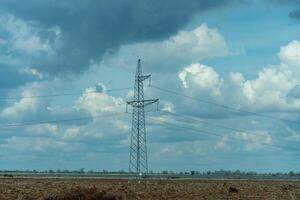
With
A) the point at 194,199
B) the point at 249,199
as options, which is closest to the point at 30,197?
the point at 194,199

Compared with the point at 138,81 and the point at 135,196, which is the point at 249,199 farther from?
the point at 138,81

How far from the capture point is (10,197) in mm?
72125

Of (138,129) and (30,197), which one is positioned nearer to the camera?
(30,197)

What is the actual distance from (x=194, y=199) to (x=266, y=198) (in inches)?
382

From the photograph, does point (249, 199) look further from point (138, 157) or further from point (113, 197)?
point (138, 157)

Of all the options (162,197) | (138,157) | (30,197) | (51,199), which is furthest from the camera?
(138,157)

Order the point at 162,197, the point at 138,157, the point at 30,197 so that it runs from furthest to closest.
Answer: the point at 138,157, the point at 162,197, the point at 30,197

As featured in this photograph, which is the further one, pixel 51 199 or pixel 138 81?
pixel 138 81

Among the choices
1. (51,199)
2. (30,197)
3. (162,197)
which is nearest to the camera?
(51,199)

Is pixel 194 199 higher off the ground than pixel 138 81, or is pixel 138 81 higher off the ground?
pixel 138 81

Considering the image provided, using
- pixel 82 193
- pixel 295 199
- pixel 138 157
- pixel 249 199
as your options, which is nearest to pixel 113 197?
pixel 82 193

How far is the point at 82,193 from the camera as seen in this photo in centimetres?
6544

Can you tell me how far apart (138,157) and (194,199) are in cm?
2579

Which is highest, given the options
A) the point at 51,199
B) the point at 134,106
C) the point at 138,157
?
the point at 134,106
